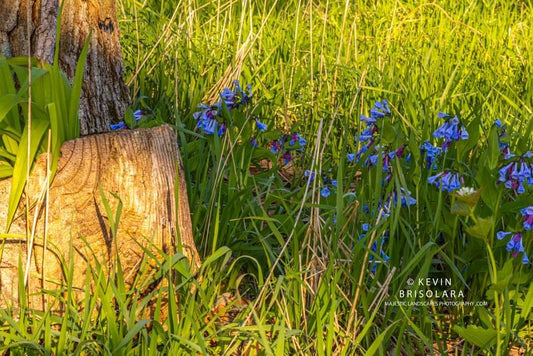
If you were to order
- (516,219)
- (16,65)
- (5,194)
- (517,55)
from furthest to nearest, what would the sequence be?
(517,55) → (516,219) → (16,65) → (5,194)

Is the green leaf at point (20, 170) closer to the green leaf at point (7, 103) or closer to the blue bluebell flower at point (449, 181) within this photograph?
the green leaf at point (7, 103)

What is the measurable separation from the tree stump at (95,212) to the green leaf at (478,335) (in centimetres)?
70

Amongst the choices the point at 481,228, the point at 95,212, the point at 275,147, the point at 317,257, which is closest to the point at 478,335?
the point at 481,228

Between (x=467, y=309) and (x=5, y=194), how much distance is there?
1.31m

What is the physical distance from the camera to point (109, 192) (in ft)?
6.05

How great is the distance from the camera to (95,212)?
1836mm

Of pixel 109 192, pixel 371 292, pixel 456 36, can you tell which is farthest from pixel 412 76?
pixel 109 192

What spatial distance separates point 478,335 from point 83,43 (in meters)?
1.69

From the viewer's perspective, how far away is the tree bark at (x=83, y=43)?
2297mm

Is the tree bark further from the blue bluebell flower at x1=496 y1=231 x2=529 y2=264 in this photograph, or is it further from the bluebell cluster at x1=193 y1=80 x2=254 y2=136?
the blue bluebell flower at x1=496 y1=231 x2=529 y2=264

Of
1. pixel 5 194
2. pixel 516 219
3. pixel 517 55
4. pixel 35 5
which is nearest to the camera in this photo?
pixel 5 194

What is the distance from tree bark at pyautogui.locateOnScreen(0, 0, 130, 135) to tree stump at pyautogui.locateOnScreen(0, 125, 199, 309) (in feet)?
2.20

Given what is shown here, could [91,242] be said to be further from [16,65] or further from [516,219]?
[516,219]

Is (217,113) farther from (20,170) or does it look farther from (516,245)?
(516,245)
